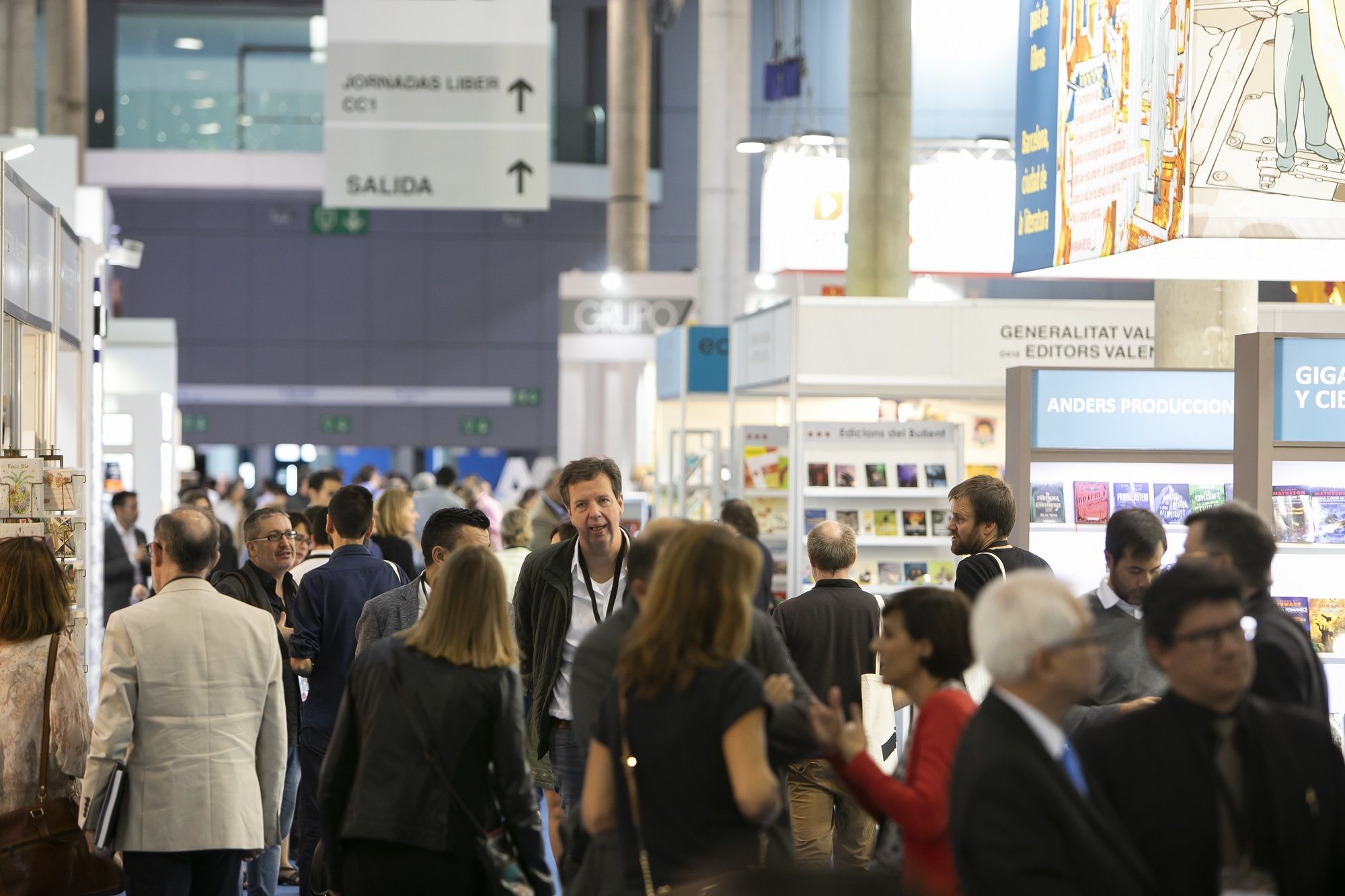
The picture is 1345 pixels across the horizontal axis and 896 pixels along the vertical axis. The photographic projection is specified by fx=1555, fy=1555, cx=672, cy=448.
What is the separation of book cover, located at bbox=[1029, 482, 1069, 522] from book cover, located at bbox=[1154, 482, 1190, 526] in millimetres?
363

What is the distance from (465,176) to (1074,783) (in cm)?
765

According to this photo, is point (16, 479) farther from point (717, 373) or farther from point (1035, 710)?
point (717, 373)

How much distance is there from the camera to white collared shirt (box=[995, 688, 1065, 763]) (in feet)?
7.16

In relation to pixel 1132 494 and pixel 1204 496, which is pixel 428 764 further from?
pixel 1204 496

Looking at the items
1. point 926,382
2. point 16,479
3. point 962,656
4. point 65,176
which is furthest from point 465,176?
point 962,656

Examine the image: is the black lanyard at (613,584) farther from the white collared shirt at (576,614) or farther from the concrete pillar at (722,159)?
the concrete pillar at (722,159)

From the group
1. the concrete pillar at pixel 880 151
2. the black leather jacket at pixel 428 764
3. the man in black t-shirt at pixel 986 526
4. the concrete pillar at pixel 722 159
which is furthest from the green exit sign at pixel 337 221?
the black leather jacket at pixel 428 764

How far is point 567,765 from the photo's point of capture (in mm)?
4113

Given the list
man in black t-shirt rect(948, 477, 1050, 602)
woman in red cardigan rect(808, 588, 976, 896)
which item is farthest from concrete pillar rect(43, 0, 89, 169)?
woman in red cardigan rect(808, 588, 976, 896)

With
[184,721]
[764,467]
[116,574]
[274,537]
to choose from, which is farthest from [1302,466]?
[116,574]

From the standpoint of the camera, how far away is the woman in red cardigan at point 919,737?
249 centimetres

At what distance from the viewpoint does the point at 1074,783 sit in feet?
7.14

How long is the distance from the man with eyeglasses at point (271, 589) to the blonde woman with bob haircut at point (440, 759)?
177cm

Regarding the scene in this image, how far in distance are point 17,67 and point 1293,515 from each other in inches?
737
